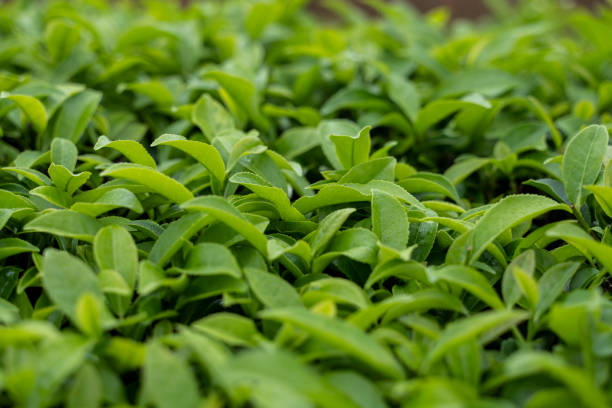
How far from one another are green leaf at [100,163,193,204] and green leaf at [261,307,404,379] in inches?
12.1

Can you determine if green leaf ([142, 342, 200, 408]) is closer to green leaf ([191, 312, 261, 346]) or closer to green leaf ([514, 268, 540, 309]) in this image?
green leaf ([191, 312, 261, 346])

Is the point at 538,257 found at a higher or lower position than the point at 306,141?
lower

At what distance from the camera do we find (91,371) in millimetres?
663

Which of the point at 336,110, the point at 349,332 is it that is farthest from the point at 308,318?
the point at 336,110

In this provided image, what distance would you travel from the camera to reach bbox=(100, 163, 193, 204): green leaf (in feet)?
2.76

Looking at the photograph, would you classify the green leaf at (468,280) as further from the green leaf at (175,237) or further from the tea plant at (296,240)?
the green leaf at (175,237)

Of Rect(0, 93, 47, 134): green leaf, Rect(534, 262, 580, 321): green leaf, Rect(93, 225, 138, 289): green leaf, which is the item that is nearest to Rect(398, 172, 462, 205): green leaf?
Rect(534, 262, 580, 321): green leaf

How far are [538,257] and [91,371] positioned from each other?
0.67m

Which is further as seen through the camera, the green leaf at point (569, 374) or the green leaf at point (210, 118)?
the green leaf at point (210, 118)

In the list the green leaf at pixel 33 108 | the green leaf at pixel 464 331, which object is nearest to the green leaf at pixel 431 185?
the green leaf at pixel 464 331

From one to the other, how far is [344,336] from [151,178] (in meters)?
0.40

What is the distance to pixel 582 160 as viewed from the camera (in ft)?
3.17

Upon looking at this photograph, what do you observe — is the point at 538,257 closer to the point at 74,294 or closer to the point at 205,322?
the point at 205,322

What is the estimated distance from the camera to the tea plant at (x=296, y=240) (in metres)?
0.66
